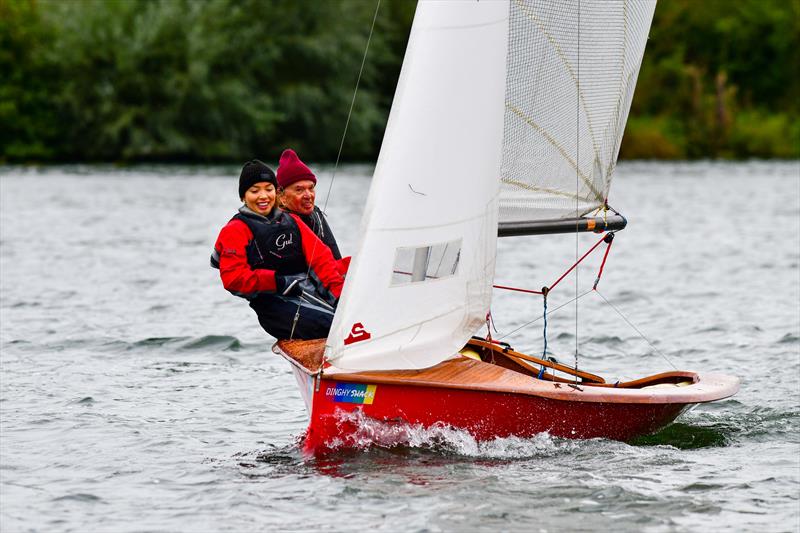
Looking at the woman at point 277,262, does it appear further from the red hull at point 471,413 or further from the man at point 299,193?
the red hull at point 471,413

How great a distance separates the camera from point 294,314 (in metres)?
7.59

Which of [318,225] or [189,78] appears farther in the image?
[189,78]

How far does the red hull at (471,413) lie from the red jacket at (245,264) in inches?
33.0

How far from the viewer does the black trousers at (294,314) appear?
24.9 feet

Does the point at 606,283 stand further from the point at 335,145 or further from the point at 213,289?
the point at 335,145

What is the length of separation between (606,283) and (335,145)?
27611 mm

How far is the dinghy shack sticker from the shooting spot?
22.6 ft

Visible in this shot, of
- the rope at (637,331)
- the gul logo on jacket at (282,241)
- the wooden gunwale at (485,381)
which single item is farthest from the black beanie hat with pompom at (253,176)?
the rope at (637,331)

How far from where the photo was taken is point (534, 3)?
7.67 meters

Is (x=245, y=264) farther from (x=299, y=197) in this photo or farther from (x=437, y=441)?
(x=437, y=441)

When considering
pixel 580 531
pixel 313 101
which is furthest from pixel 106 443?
pixel 313 101

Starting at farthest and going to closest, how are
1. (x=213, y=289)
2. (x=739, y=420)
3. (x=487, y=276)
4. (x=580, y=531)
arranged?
(x=213, y=289) < (x=739, y=420) < (x=487, y=276) < (x=580, y=531)

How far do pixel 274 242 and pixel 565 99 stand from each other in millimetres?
2023

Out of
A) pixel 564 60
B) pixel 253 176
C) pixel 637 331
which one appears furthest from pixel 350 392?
pixel 637 331
